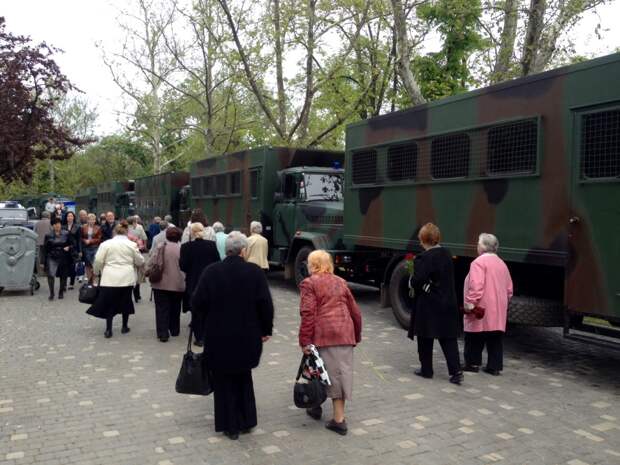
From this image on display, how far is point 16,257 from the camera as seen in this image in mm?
12469

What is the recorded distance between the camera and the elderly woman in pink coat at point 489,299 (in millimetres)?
6680

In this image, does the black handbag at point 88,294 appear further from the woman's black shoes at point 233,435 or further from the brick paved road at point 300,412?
the woman's black shoes at point 233,435

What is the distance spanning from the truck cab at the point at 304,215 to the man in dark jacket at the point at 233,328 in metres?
6.87

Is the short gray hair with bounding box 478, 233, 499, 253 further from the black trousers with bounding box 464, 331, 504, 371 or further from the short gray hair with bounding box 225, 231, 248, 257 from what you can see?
the short gray hair with bounding box 225, 231, 248, 257

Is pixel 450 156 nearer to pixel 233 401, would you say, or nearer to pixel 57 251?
pixel 233 401

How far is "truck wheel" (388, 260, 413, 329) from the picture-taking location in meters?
9.31

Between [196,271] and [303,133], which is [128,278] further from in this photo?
[303,133]

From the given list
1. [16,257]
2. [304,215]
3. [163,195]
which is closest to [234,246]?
[304,215]

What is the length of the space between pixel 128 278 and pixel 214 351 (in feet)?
14.7

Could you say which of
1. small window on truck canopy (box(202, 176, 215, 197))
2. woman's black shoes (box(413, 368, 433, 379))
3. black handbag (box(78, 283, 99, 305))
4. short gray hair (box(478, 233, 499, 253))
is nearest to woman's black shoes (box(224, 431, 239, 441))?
woman's black shoes (box(413, 368, 433, 379))

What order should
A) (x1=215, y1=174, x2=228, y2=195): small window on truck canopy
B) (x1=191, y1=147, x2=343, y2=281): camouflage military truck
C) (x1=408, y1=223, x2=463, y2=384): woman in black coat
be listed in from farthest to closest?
(x1=215, y1=174, x2=228, y2=195): small window on truck canopy
(x1=191, y1=147, x2=343, y2=281): camouflage military truck
(x1=408, y1=223, x2=463, y2=384): woman in black coat

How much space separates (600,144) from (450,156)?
2.35 m

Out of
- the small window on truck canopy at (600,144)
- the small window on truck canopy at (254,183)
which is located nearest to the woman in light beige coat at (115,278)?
the small window on truck canopy at (254,183)

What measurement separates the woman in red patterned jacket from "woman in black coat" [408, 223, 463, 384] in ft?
5.52
